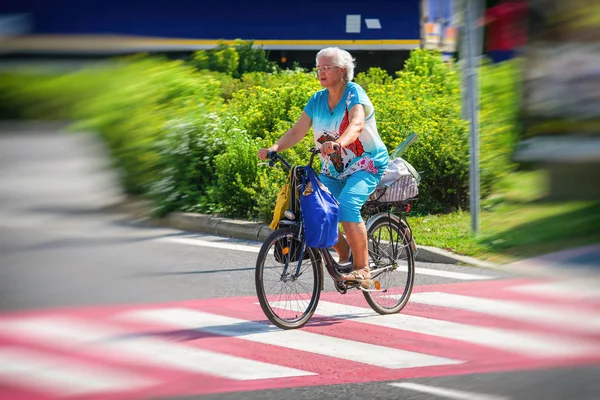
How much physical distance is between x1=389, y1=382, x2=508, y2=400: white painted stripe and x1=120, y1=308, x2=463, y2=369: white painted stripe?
319 millimetres

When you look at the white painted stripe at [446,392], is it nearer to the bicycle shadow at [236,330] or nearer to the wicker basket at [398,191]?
the bicycle shadow at [236,330]

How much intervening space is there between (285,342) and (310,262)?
1.53ft

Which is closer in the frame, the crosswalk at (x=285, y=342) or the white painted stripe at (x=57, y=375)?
the crosswalk at (x=285, y=342)

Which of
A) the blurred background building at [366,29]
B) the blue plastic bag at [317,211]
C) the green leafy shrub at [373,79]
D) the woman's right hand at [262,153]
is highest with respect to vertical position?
the green leafy shrub at [373,79]

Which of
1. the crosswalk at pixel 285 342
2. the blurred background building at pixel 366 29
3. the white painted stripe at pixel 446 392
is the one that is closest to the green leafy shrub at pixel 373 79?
the crosswalk at pixel 285 342

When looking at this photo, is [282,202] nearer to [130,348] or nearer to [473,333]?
[473,333]

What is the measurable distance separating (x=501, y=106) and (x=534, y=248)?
194 mm

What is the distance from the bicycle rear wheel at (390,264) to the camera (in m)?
4.32

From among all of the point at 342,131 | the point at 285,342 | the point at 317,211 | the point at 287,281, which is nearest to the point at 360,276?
the point at 287,281

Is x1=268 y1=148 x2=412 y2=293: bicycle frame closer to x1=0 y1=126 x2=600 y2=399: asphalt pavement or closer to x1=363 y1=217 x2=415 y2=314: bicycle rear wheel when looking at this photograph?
x1=363 y1=217 x2=415 y2=314: bicycle rear wheel

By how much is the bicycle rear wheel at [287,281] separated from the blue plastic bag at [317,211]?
13 cm

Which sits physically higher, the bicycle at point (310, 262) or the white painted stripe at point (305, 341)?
the bicycle at point (310, 262)

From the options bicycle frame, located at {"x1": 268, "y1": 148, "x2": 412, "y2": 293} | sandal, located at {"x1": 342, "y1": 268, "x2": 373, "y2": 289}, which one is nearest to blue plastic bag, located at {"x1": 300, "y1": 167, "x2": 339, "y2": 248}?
bicycle frame, located at {"x1": 268, "y1": 148, "x2": 412, "y2": 293}

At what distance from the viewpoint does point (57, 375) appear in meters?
1.79
